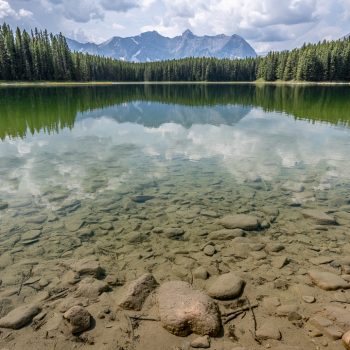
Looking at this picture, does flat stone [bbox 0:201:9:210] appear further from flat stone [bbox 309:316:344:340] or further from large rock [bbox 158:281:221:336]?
flat stone [bbox 309:316:344:340]

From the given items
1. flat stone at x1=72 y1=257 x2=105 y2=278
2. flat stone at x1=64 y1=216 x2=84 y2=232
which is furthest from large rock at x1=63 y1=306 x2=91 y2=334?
flat stone at x1=64 y1=216 x2=84 y2=232

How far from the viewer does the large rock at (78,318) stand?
669 centimetres

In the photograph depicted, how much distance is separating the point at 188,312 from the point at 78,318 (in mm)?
2455

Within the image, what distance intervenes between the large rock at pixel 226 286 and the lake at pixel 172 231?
0.58 feet

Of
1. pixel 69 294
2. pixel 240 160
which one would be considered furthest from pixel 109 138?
pixel 69 294

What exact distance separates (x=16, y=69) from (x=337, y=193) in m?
152

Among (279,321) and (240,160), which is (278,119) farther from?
(279,321)

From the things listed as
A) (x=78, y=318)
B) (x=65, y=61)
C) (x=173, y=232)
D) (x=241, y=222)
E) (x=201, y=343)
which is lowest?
(x=173, y=232)

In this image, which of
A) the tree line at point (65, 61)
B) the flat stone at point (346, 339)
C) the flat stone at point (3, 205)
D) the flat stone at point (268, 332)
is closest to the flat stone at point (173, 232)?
the flat stone at point (268, 332)

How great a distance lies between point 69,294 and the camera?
26.0ft

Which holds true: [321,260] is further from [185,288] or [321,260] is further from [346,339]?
[185,288]

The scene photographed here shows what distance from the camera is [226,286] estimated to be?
317 inches

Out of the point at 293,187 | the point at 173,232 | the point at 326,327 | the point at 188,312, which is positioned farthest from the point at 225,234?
the point at 293,187

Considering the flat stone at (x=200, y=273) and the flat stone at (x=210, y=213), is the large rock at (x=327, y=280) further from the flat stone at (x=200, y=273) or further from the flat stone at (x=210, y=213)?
the flat stone at (x=210, y=213)
